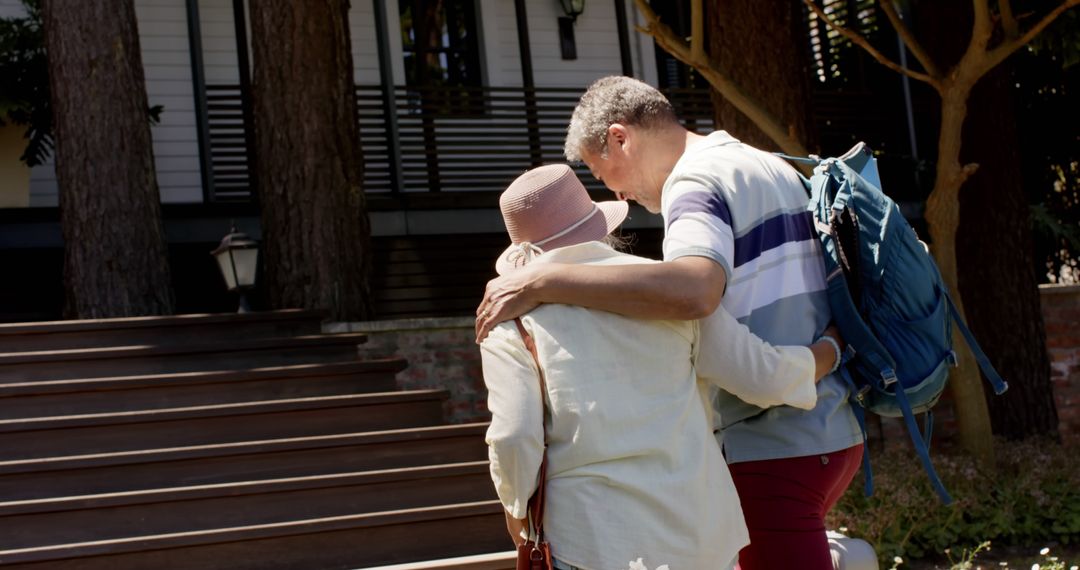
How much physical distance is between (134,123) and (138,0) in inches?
234

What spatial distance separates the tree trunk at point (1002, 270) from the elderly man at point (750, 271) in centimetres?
663

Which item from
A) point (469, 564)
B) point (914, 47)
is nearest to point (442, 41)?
point (914, 47)

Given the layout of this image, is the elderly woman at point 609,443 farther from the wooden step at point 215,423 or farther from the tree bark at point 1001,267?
the tree bark at point 1001,267

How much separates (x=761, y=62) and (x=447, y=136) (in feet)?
17.6

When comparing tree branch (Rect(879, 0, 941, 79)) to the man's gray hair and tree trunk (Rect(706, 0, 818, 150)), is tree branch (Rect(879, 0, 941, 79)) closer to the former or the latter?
tree trunk (Rect(706, 0, 818, 150))

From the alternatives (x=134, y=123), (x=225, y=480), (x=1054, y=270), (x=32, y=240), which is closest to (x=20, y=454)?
(x=225, y=480)

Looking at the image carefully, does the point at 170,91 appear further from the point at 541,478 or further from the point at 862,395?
the point at 541,478

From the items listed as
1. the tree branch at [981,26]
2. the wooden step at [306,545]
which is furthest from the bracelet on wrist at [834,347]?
the tree branch at [981,26]

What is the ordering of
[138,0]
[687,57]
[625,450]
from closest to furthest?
1. [625,450]
2. [687,57]
3. [138,0]

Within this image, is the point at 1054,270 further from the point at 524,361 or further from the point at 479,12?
the point at 524,361

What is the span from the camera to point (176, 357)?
6.74m

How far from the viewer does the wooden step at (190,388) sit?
6.19 meters


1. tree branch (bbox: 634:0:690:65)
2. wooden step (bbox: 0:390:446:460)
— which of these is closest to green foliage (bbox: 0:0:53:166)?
wooden step (bbox: 0:390:446:460)

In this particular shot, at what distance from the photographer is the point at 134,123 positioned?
26.0 feet
